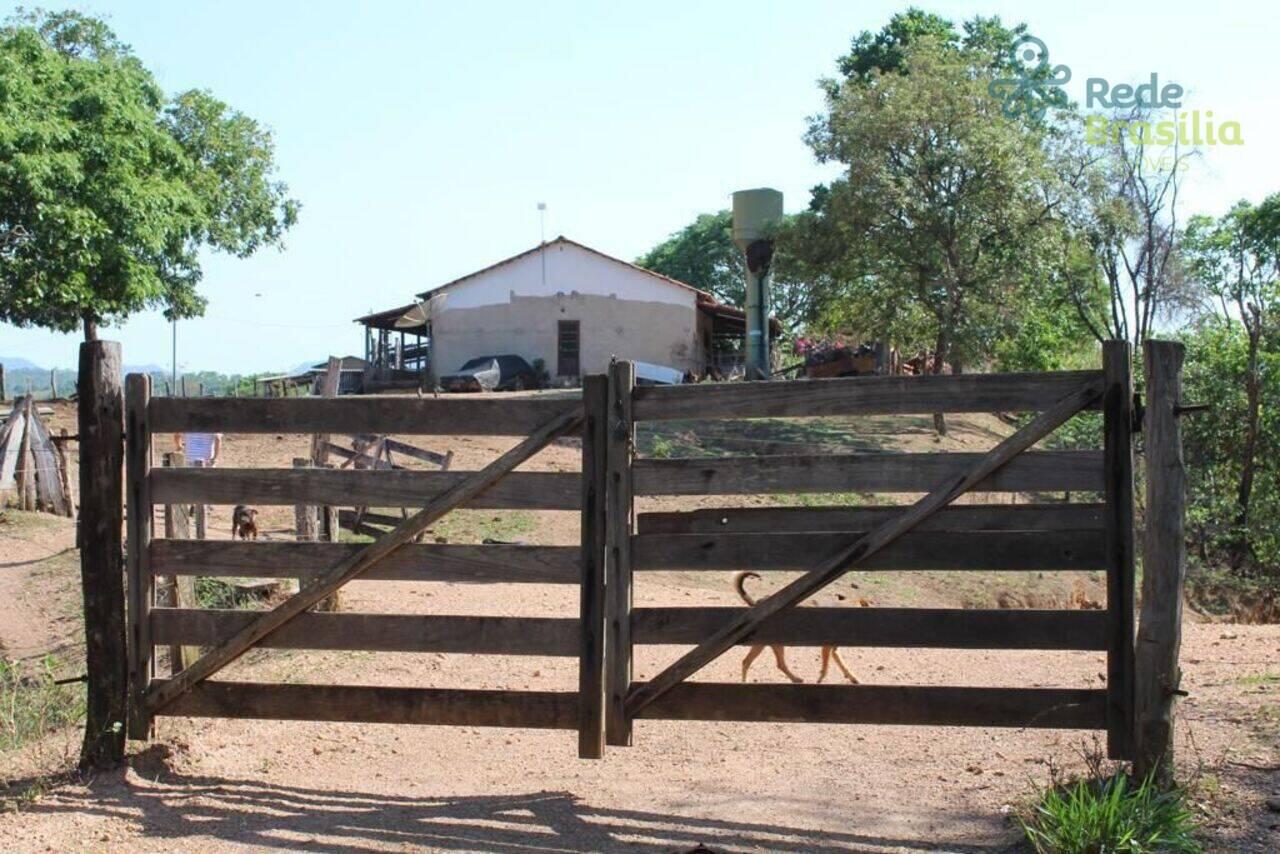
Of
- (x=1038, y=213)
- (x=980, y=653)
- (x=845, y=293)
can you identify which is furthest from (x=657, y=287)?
(x=980, y=653)

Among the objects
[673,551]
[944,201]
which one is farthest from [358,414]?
[944,201]

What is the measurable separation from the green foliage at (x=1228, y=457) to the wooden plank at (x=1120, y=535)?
15.2 meters

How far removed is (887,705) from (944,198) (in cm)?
2171

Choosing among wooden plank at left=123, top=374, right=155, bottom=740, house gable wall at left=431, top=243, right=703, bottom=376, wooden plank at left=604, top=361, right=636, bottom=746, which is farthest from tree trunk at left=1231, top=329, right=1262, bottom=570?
house gable wall at left=431, top=243, right=703, bottom=376

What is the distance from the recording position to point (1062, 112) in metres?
28.9

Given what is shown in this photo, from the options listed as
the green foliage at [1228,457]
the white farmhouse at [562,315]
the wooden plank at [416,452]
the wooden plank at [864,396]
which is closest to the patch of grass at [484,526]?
the wooden plank at [416,452]

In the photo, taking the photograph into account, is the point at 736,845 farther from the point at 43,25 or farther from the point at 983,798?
the point at 43,25

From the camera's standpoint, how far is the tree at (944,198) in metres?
25.5

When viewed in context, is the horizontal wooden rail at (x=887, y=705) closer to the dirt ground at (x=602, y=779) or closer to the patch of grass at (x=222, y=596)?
the dirt ground at (x=602, y=779)

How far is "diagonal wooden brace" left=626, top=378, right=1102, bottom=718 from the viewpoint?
5.35 m

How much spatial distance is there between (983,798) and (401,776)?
2.86 m

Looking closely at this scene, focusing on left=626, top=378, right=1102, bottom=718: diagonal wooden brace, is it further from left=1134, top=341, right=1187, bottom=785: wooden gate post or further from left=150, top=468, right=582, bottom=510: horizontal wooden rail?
left=150, top=468, right=582, bottom=510: horizontal wooden rail

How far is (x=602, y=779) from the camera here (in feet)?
20.1

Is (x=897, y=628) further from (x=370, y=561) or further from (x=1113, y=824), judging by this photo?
(x=370, y=561)
